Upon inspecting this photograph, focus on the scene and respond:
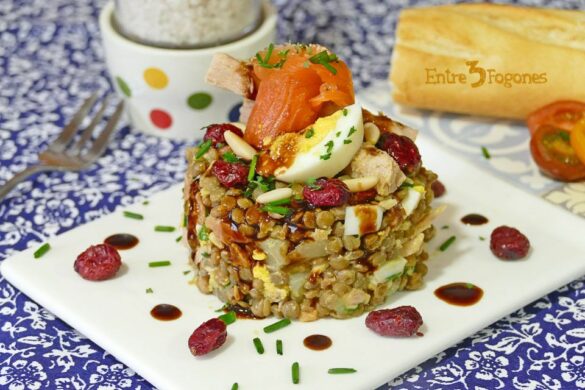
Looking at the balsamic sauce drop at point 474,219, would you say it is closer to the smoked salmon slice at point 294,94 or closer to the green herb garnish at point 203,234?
the smoked salmon slice at point 294,94

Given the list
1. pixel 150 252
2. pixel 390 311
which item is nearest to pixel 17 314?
pixel 150 252

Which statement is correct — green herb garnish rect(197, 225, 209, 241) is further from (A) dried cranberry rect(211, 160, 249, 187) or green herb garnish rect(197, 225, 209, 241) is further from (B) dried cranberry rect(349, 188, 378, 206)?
(B) dried cranberry rect(349, 188, 378, 206)

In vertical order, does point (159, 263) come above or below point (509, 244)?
below

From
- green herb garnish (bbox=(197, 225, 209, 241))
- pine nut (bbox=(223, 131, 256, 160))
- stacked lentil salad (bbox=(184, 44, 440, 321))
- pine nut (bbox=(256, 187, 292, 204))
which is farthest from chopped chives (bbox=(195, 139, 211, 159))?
pine nut (bbox=(256, 187, 292, 204))

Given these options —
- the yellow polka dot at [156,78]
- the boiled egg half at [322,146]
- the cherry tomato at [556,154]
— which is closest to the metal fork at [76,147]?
the yellow polka dot at [156,78]

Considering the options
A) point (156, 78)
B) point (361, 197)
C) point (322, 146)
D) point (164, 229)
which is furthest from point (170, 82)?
point (361, 197)

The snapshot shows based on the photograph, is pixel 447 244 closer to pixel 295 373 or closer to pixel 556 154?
pixel 556 154
